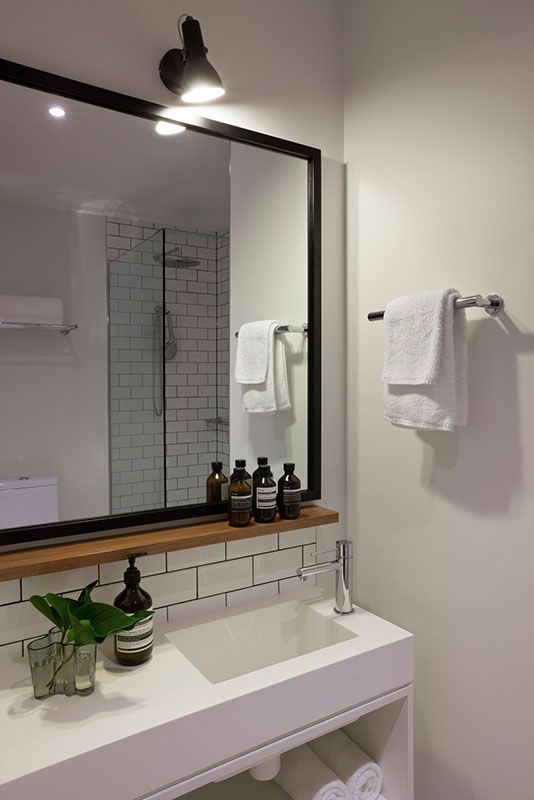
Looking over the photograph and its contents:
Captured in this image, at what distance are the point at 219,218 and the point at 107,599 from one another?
1.04m

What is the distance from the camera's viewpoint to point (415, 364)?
1.39m

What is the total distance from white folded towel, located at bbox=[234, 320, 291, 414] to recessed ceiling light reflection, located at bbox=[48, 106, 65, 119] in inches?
26.7

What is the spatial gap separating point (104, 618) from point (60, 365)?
579mm

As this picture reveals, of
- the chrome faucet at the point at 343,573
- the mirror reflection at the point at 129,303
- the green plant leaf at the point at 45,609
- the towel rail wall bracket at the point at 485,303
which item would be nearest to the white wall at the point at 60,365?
the mirror reflection at the point at 129,303

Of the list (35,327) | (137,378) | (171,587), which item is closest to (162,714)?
(171,587)

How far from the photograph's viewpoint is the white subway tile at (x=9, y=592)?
1.25 meters

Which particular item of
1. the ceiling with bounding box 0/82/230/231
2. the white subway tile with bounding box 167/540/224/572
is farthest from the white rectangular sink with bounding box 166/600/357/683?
the ceiling with bounding box 0/82/230/231

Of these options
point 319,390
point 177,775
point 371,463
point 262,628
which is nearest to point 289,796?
point 262,628

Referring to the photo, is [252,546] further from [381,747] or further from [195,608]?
[381,747]

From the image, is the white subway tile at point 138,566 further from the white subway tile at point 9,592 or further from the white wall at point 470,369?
the white wall at point 470,369

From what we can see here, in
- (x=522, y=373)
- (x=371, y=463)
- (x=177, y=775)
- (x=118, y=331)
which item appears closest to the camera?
(x=177, y=775)

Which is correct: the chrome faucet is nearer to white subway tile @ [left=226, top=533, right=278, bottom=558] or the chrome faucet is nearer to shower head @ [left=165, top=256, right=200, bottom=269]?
white subway tile @ [left=226, top=533, right=278, bottom=558]

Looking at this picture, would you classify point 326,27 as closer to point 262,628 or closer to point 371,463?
point 371,463

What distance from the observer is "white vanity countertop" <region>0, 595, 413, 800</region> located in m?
0.96
